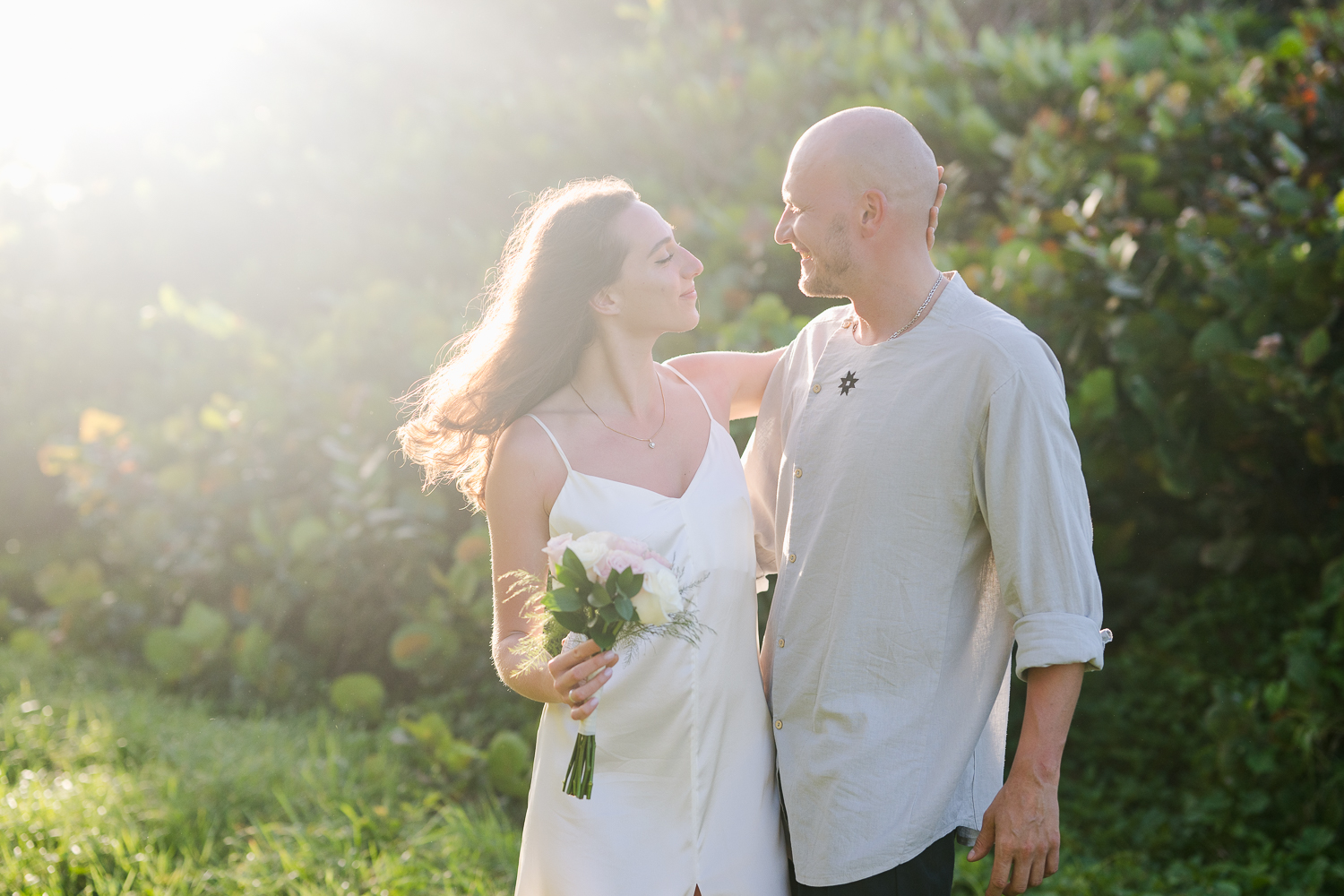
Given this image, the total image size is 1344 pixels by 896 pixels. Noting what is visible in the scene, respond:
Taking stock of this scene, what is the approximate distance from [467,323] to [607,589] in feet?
12.5

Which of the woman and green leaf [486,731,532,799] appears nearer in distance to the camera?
the woman

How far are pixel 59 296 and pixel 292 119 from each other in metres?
2.42

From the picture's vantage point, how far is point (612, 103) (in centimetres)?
742

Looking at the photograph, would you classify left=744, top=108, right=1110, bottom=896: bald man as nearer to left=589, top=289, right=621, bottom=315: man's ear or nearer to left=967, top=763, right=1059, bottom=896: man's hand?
left=967, top=763, right=1059, bottom=896: man's hand

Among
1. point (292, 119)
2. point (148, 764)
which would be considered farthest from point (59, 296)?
point (148, 764)

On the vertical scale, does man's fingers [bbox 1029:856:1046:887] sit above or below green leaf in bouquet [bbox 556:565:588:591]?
below

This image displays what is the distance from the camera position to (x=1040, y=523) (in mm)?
2002

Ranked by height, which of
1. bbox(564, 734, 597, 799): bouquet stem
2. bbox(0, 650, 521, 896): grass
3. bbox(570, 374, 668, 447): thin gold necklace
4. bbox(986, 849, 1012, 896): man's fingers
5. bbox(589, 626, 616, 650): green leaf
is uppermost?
bbox(570, 374, 668, 447): thin gold necklace

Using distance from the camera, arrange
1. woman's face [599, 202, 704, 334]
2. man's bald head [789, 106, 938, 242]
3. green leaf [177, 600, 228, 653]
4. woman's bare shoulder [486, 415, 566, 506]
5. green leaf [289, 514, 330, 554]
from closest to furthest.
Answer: man's bald head [789, 106, 938, 242], woman's bare shoulder [486, 415, 566, 506], woman's face [599, 202, 704, 334], green leaf [289, 514, 330, 554], green leaf [177, 600, 228, 653]

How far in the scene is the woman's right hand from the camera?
200cm

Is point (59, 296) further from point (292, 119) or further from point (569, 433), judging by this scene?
point (569, 433)

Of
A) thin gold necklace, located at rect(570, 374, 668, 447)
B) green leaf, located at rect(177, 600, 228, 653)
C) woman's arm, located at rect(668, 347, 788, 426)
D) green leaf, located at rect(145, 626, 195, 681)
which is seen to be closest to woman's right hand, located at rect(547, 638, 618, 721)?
thin gold necklace, located at rect(570, 374, 668, 447)

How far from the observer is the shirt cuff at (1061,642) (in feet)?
6.41

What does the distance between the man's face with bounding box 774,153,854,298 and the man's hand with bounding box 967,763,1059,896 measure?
1.07m
